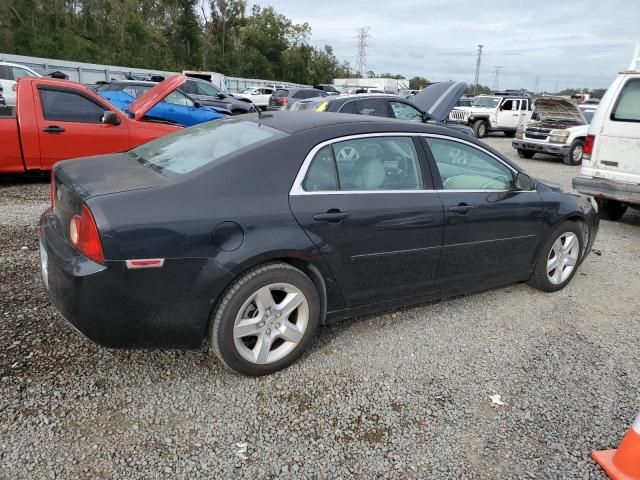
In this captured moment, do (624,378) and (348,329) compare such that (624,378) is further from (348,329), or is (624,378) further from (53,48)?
(53,48)

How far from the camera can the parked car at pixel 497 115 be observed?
67.9ft

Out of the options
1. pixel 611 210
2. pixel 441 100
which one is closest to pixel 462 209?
pixel 611 210

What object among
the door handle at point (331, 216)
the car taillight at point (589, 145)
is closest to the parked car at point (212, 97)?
the car taillight at point (589, 145)

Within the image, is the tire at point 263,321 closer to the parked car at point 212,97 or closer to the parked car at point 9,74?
the parked car at point 212,97

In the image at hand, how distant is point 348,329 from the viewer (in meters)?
3.62

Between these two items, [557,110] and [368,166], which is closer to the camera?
[368,166]

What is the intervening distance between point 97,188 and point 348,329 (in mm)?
1936

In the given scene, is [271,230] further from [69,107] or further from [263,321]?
[69,107]

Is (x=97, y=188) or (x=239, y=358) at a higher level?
(x=97, y=188)

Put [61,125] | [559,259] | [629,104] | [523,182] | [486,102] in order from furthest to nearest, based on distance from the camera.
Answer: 1. [486,102]
2. [61,125]
3. [629,104]
4. [559,259]
5. [523,182]

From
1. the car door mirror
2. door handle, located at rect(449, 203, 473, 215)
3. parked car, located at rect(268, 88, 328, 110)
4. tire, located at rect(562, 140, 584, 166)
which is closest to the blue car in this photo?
the car door mirror

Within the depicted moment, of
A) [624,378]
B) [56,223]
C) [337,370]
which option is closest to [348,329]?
[337,370]

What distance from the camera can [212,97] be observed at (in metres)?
17.6

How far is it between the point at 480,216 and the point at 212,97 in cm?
1556
